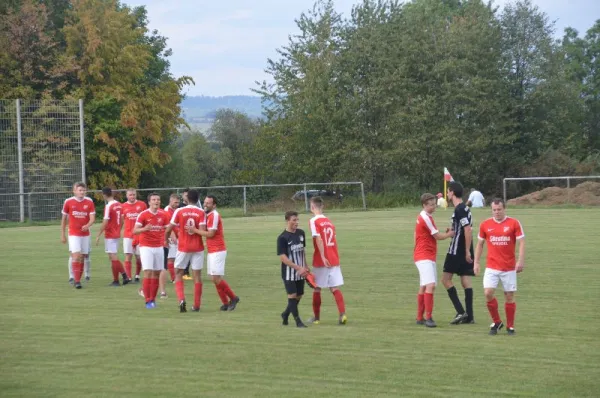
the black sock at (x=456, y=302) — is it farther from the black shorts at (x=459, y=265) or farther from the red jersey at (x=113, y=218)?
the red jersey at (x=113, y=218)

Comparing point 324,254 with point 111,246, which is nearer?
point 324,254

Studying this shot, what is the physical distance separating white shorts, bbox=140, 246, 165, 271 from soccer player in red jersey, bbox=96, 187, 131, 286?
11.7 ft

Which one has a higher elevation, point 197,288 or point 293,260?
point 293,260

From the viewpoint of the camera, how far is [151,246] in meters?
14.7

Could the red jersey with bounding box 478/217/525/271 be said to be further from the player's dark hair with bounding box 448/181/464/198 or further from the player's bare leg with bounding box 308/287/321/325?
the player's bare leg with bounding box 308/287/321/325

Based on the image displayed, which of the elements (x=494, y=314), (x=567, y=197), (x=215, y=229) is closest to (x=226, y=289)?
(x=215, y=229)

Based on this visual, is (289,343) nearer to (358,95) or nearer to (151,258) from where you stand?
(151,258)

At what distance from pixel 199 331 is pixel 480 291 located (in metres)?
6.27

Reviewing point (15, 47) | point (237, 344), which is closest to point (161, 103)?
point (15, 47)

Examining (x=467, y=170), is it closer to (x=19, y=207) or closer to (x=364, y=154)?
(x=364, y=154)

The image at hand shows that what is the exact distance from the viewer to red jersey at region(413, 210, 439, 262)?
488 inches

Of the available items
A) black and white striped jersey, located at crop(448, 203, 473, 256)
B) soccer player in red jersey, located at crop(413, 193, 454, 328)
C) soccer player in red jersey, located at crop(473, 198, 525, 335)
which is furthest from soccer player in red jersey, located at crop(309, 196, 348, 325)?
soccer player in red jersey, located at crop(473, 198, 525, 335)

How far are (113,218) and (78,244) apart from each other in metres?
0.99

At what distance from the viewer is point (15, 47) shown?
45.4 meters
